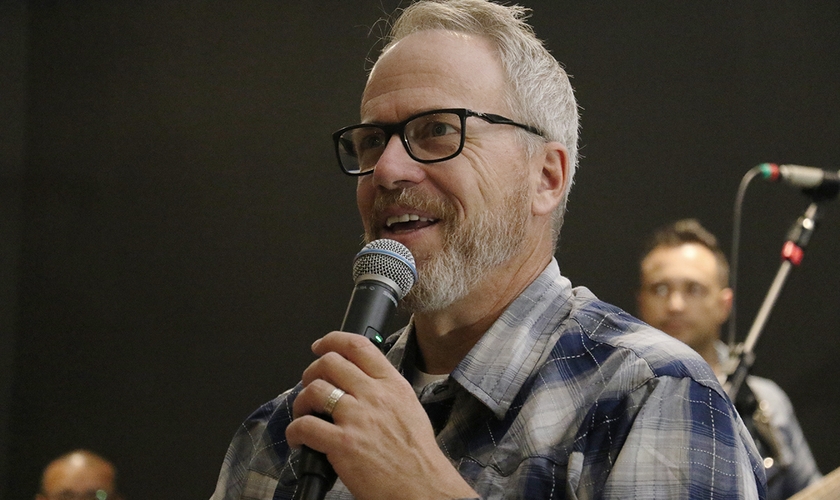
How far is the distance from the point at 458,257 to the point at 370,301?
0.96 feet

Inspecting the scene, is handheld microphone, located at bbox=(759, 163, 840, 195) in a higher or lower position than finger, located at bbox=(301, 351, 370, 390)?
higher

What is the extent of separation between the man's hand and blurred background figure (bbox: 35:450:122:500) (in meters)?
2.49

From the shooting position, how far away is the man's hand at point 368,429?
3.04 feet

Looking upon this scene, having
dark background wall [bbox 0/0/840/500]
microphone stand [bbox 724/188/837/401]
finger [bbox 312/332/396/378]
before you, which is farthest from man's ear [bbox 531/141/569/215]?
dark background wall [bbox 0/0/840/500]

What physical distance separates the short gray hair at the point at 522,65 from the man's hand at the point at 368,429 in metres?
0.58

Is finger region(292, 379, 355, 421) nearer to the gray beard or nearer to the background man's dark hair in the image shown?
the gray beard

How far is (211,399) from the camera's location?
11.4ft

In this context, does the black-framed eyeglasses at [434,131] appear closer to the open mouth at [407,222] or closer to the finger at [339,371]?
the open mouth at [407,222]

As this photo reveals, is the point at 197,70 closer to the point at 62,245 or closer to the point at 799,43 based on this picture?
the point at 62,245

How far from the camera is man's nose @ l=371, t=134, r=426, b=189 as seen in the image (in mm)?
1281

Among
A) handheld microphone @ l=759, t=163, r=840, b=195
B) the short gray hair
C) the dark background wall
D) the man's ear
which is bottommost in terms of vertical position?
the dark background wall

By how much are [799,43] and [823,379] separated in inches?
47.4

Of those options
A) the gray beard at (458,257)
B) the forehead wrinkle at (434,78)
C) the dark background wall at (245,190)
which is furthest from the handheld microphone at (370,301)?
the dark background wall at (245,190)

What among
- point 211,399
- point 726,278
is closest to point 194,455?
point 211,399
